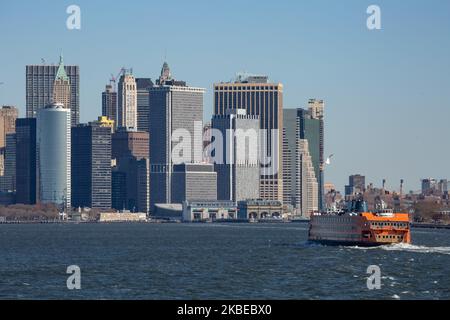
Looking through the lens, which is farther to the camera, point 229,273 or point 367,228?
point 367,228

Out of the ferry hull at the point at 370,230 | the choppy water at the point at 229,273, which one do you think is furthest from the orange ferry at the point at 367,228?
the choppy water at the point at 229,273

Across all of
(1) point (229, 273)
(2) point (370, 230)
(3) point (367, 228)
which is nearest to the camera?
(1) point (229, 273)

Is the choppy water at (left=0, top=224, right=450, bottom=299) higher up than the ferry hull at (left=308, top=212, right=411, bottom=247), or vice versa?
the ferry hull at (left=308, top=212, right=411, bottom=247)

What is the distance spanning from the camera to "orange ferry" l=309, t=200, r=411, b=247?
442 feet

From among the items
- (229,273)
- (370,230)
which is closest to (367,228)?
(370,230)

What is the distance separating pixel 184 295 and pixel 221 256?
50.6 meters

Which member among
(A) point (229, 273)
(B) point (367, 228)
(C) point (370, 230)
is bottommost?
(A) point (229, 273)

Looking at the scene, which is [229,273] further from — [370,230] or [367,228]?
[367,228]

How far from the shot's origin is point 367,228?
443 ft

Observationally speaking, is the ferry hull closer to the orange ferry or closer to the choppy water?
the orange ferry

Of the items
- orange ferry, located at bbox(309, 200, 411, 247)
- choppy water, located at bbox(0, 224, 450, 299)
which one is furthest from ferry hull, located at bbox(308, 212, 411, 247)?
choppy water, located at bbox(0, 224, 450, 299)

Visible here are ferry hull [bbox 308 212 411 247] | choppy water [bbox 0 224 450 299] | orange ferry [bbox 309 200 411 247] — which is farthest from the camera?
orange ferry [bbox 309 200 411 247]

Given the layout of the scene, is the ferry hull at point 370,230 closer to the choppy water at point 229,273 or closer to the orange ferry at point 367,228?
the orange ferry at point 367,228
